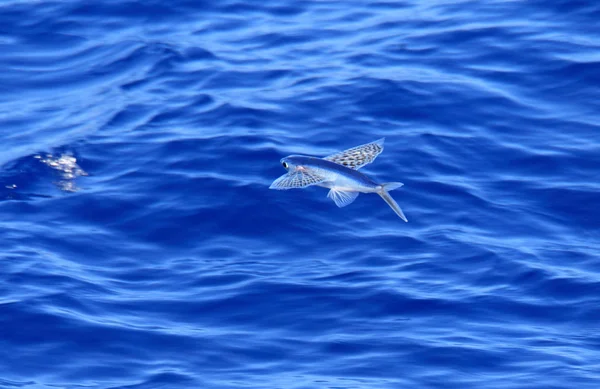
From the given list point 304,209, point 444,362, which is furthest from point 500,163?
point 444,362

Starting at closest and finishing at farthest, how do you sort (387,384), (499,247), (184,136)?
1. (387,384)
2. (499,247)
3. (184,136)

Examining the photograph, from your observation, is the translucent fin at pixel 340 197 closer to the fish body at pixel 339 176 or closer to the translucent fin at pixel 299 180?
the fish body at pixel 339 176

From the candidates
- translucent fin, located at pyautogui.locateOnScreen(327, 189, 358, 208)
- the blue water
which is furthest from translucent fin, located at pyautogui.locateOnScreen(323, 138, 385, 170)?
the blue water

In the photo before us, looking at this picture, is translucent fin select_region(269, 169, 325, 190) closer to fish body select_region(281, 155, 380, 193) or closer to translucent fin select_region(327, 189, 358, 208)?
fish body select_region(281, 155, 380, 193)

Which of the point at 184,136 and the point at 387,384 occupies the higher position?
the point at 184,136

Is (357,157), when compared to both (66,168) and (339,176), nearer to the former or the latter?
(339,176)

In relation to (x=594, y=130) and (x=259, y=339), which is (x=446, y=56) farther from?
(x=259, y=339)

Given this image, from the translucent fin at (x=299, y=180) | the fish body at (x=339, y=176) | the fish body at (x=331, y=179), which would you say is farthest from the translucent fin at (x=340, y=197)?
the translucent fin at (x=299, y=180)
